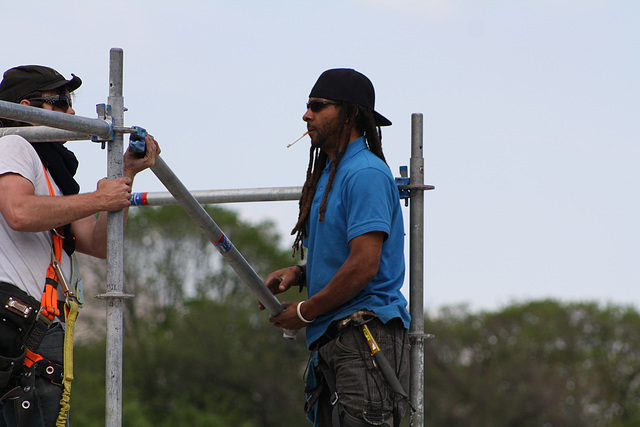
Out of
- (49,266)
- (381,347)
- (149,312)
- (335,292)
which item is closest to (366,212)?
(335,292)

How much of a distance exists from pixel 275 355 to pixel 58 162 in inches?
1424

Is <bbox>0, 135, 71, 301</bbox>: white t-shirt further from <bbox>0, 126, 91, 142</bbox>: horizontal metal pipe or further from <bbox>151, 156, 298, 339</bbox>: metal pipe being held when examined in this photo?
<bbox>151, 156, 298, 339</bbox>: metal pipe being held

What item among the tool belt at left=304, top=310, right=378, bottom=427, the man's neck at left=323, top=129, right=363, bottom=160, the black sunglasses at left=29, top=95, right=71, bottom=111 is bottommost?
the tool belt at left=304, top=310, right=378, bottom=427

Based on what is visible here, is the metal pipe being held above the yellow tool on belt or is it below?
above

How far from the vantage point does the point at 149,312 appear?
41.2m

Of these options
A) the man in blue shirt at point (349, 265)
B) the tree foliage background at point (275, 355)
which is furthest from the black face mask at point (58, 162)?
the tree foliage background at point (275, 355)

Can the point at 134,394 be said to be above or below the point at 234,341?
below

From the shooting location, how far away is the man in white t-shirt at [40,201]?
3701 mm

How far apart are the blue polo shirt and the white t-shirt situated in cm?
125

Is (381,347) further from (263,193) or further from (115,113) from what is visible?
(115,113)

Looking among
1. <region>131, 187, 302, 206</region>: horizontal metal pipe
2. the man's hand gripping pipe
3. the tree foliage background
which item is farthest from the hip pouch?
the tree foliage background

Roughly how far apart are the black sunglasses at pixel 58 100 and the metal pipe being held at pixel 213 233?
66cm

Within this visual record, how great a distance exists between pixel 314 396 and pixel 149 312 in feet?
125

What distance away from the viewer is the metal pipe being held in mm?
3852
